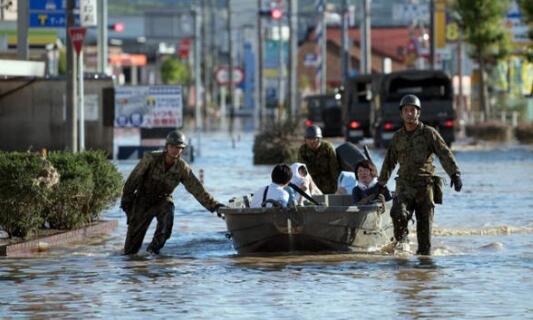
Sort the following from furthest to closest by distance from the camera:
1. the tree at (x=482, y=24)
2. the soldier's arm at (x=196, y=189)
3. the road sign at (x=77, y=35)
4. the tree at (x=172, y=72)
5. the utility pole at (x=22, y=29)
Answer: the tree at (x=172, y=72) → the tree at (x=482, y=24) → the utility pole at (x=22, y=29) → the road sign at (x=77, y=35) → the soldier's arm at (x=196, y=189)

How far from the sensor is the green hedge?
71.2 ft

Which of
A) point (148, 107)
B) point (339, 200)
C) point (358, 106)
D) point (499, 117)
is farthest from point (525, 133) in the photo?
point (339, 200)

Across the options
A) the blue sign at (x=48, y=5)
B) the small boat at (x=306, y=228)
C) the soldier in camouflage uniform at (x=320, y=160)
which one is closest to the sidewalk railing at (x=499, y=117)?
the blue sign at (x=48, y=5)

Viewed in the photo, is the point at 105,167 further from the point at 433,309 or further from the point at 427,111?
the point at 427,111

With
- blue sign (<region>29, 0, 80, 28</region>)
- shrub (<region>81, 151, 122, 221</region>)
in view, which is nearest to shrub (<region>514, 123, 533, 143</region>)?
blue sign (<region>29, 0, 80, 28</region>)

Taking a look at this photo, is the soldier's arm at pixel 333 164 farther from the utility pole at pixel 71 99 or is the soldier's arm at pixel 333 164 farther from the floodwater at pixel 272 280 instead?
the utility pole at pixel 71 99

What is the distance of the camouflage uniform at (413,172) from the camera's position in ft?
65.2

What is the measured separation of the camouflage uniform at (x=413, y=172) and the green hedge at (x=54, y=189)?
14.6 ft

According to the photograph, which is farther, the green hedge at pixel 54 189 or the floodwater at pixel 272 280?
the green hedge at pixel 54 189

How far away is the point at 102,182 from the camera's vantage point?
24422 mm

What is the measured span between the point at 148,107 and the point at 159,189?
2839 cm

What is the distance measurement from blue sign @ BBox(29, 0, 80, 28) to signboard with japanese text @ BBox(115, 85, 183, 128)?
8.87ft

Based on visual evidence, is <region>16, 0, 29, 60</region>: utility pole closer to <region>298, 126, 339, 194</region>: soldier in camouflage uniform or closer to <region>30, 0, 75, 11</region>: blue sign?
<region>30, 0, 75, 11</region>: blue sign

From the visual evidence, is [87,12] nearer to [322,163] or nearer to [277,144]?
[277,144]
